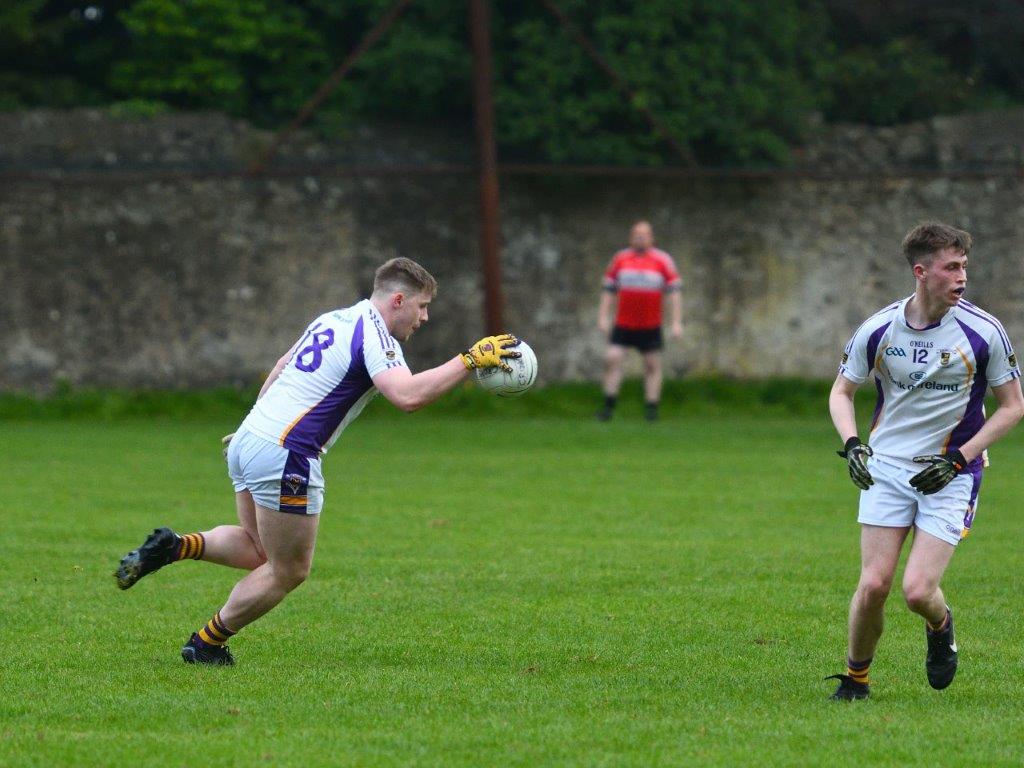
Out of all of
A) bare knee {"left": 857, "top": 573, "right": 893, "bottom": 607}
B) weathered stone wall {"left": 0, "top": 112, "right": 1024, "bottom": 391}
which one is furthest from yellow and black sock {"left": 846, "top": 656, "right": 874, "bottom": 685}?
weathered stone wall {"left": 0, "top": 112, "right": 1024, "bottom": 391}

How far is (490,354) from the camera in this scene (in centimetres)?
616

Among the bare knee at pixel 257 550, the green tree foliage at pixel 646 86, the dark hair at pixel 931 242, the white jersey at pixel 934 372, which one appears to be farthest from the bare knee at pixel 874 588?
the green tree foliage at pixel 646 86

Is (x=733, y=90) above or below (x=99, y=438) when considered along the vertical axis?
above

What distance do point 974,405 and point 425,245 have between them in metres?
14.4

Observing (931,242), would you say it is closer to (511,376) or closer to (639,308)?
(511,376)

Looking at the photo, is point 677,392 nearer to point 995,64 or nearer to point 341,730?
point 995,64

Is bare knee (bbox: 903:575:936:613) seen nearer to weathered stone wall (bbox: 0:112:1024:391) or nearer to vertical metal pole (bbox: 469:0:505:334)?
vertical metal pole (bbox: 469:0:505:334)

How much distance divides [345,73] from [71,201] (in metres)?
3.83

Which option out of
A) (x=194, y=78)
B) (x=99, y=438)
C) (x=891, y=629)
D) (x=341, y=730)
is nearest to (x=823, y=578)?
(x=891, y=629)

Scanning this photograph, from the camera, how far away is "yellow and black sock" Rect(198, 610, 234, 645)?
21.9 feet

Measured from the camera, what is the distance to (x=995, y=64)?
24.8 meters

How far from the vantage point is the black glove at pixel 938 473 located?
5.94 metres

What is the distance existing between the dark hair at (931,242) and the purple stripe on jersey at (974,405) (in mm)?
308

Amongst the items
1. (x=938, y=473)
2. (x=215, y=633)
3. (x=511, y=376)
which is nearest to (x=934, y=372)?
(x=938, y=473)
